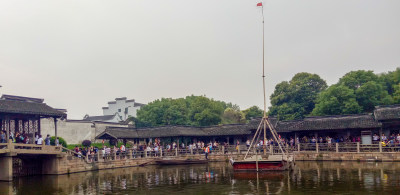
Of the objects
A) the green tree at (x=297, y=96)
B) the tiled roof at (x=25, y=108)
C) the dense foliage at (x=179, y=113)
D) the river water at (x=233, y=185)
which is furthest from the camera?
the dense foliage at (x=179, y=113)

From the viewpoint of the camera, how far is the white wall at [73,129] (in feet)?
158

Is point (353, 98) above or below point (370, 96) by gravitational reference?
below

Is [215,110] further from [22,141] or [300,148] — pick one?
[22,141]

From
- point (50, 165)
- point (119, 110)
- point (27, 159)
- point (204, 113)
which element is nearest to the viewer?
point (27, 159)

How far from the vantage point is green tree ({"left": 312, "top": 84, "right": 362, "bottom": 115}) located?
49.9m

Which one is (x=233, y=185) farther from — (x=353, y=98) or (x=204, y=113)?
(x=204, y=113)

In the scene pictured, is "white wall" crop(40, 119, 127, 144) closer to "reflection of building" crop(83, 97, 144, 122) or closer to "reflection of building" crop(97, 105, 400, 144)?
"reflection of building" crop(97, 105, 400, 144)

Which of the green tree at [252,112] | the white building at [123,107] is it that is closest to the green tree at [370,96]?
the green tree at [252,112]

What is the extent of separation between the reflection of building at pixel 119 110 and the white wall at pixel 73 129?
925 inches

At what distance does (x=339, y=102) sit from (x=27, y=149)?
38920mm

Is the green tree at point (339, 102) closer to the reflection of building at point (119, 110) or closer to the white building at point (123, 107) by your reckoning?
the reflection of building at point (119, 110)

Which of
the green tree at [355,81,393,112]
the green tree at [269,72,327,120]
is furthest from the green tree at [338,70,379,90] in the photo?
the green tree at [269,72,327,120]

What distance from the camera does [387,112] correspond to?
1406 inches

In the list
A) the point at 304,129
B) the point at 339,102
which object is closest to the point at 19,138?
the point at 304,129
